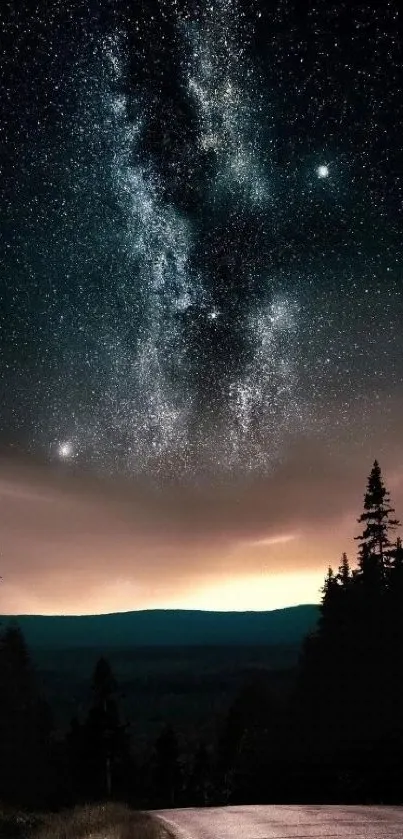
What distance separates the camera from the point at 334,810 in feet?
43.6

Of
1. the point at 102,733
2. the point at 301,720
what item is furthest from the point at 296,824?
the point at 102,733

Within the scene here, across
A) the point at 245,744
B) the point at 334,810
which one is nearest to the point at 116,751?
the point at 245,744

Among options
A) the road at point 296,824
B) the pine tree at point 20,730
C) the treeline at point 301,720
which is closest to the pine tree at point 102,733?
the treeline at point 301,720

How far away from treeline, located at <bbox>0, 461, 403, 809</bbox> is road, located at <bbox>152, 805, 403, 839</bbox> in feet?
36.7

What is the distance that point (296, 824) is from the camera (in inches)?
→ 434

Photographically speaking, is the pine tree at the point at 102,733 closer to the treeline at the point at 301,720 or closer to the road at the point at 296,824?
the treeline at the point at 301,720

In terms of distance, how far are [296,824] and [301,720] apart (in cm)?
3451

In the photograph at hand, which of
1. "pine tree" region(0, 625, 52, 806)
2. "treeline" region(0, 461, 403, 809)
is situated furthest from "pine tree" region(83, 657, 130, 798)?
"pine tree" region(0, 625, 52, 806)

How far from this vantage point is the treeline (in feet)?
115

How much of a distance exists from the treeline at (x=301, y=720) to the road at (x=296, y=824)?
11198 mm

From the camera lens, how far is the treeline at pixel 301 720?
3494cm

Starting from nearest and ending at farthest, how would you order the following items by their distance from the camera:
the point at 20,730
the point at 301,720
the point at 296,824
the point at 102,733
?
the point at 296,824, the point at 301,720, the point at 20,730, the point at 102,733

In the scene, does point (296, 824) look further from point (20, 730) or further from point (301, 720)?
point (20, 730)

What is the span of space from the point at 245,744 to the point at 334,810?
3701 cm
